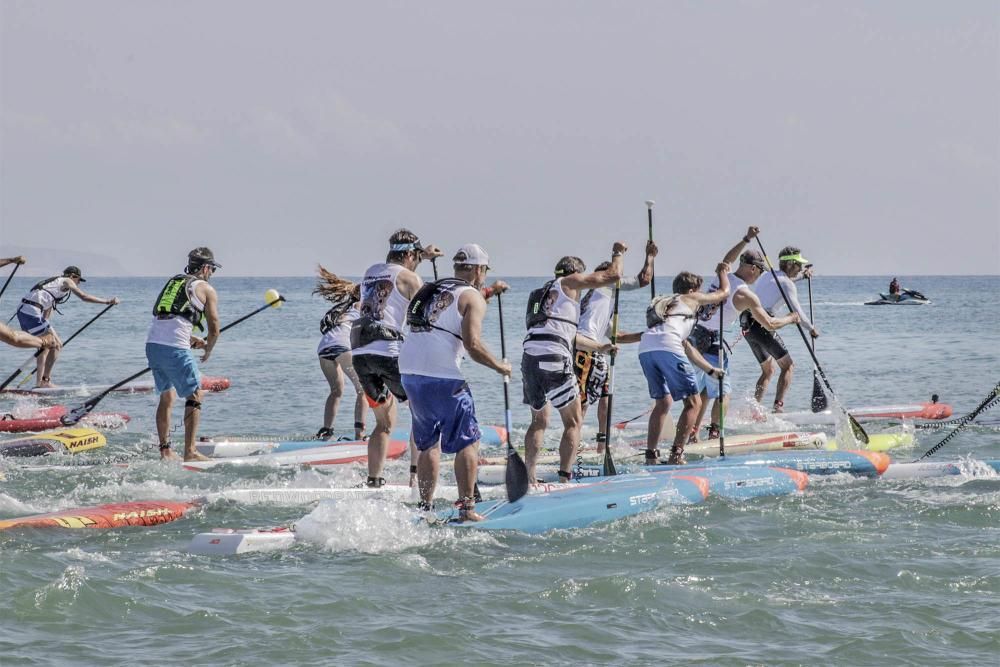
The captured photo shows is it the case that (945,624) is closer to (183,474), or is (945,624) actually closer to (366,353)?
(366,353)

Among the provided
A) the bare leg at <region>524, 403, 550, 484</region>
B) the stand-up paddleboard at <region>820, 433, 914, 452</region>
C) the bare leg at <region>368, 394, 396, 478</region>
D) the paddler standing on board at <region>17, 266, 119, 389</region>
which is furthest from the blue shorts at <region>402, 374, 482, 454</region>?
the paddler standing on board at <region>17, 266, 119, 389</region>

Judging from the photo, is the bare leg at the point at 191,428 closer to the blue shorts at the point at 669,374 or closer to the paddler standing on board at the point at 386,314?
the paddler standing on board at the point at 386,314

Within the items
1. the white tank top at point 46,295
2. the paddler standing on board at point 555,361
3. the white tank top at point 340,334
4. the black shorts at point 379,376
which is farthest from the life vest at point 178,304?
the white tank top at point 46,295

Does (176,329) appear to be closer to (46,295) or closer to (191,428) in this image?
(191,428)

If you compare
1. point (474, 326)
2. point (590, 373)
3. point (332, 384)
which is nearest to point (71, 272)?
point (332, 384)

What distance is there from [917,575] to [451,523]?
305cm

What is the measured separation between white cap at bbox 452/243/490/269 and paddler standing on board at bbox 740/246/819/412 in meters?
6.53

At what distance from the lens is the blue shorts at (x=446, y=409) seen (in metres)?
8.22

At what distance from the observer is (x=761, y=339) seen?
15.7 metres

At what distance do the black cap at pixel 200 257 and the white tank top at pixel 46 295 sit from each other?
325 inches

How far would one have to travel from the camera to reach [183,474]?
11.6 meters

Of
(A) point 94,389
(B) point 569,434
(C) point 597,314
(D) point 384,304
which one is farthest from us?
(A) point 94,389

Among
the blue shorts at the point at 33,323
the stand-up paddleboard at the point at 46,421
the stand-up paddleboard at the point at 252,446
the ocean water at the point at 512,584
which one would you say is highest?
the blue shorts at the point at 33,323

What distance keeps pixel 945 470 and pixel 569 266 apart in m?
3.93
